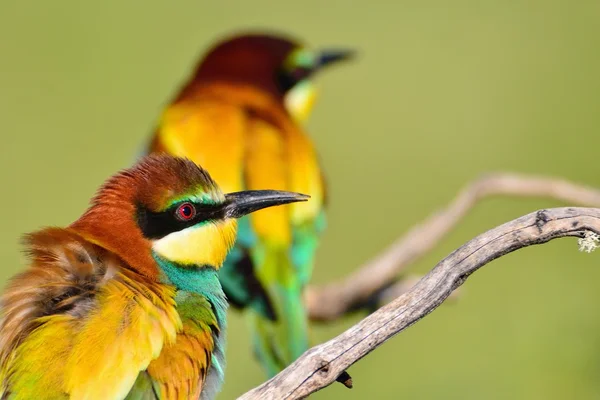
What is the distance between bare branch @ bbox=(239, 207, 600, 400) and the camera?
1678 millimetres

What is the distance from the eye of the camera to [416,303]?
5.57ft

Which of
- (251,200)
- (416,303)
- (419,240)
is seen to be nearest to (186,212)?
(251,200)

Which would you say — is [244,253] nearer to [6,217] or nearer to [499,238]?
[499,238]

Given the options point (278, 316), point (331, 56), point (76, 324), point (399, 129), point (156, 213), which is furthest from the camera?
point (399, 129)

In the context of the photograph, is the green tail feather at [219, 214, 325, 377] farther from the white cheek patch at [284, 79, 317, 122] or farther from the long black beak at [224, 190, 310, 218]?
the white cheek patch at [284, 79, 317, 122]

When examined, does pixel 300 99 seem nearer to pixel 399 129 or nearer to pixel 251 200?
pixel 399 129

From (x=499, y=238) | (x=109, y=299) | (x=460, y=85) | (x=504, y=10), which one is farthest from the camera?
(x=504, y=10)

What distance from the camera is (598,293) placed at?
148 inches

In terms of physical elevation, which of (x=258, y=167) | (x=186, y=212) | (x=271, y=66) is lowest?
(x=258, y=167)

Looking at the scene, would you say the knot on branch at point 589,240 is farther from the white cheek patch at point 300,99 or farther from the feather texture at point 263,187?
the white cheek patch at point 300,99

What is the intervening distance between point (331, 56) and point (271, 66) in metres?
0.44

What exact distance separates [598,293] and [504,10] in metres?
3.07

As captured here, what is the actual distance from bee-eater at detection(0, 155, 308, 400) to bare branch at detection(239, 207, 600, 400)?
0.27 metres

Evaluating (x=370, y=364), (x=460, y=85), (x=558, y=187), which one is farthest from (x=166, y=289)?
(x=460, y=85)
